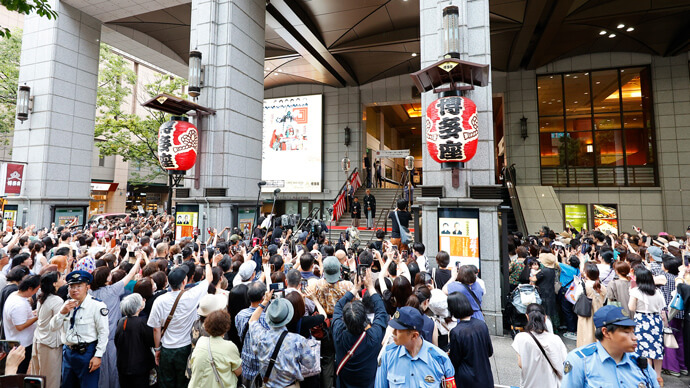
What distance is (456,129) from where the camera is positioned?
666cm

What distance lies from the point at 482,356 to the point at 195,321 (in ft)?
10.8

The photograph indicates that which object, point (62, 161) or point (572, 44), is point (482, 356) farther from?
point (572, 44)

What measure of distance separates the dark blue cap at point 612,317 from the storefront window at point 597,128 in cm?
1767

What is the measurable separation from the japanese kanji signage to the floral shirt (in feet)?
52.3

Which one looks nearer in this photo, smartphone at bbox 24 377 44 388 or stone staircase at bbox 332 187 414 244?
smartphone at bbox 24 377 44 388

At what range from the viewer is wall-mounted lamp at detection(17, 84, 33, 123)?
42.8ft

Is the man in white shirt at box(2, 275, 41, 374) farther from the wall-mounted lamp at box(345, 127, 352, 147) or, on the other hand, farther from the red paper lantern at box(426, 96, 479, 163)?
the wall-mounted lamp at box(345, 127, 352, 147)

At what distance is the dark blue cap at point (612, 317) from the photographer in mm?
2148

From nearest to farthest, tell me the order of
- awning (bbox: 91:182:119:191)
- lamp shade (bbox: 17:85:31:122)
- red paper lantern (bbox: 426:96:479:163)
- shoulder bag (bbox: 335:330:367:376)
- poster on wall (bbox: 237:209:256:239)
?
shoulder bag (bbox: 335:330:367:376) < red paper lantern (bbox: 426:96:479:163) < poster on wall (bbox: 237:209:256:239) < lamp shade (bbox: 17:85:31:122) < awning (bbox: 91:182:119:191)

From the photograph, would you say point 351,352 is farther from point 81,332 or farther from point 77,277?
point 77,277

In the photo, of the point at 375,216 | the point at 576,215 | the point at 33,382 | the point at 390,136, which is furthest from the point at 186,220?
the point at 390,136

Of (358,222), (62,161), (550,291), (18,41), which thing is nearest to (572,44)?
(358,222)

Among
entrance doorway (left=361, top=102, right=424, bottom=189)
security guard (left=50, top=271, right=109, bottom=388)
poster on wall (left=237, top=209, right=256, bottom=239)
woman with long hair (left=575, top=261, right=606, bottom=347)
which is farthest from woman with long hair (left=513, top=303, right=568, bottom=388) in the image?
entrance doorway (left=361, top=102, right=424, bottom=189)

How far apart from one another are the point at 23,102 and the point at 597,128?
27.8 metres
